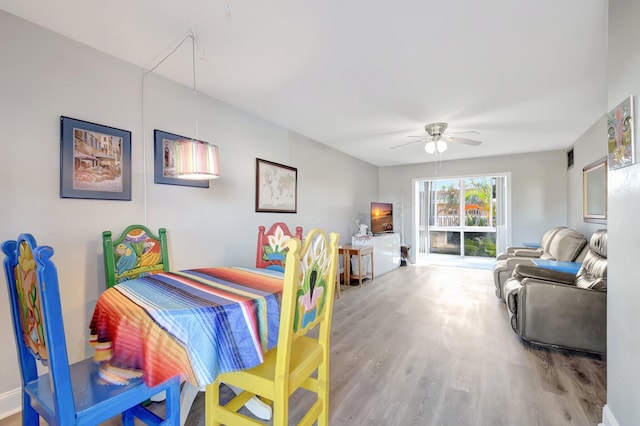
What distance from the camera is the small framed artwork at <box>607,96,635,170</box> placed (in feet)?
4.22

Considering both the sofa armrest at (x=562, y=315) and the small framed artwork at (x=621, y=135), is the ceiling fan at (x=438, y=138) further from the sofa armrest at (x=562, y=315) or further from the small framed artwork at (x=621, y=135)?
the small framed artwork at (x=621, y=135)

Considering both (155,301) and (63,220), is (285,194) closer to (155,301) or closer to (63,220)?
(63,220)

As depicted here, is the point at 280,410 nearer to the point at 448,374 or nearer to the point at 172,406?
the point at 172,406

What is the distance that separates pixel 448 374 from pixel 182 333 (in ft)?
6.31

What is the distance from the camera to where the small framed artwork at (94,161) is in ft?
6.23

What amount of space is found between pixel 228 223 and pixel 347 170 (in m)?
3.10

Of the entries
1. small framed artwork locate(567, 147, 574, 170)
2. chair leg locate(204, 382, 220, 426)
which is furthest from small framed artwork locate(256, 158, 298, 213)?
small framed artwork locate(567, 147, 574, 170)

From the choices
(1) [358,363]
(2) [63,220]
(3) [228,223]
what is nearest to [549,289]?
(1) [358,363]

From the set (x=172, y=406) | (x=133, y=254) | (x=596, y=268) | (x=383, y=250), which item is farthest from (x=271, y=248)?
(x=383, y=250)

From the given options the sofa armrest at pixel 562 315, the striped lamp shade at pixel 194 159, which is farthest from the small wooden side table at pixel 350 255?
the striped lamp shade at pixel 194 159

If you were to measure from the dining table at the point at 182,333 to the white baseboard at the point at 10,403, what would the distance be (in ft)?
3.56

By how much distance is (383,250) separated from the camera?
18.2ft

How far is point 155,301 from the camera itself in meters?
1.29

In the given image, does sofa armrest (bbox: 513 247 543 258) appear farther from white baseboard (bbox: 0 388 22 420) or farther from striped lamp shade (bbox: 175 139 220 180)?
white baseboard (bbox: 0 388 22 420)
